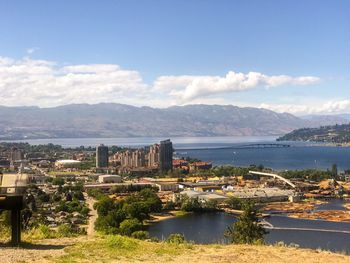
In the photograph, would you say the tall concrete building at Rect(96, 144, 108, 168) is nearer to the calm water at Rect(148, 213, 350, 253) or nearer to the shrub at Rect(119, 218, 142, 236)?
the calm water at Rect(148, 213, 350, 253)

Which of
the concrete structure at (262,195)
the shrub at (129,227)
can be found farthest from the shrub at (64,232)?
the concrete structure at (262,195)

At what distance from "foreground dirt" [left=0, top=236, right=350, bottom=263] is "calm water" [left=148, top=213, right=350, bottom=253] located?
15506mm

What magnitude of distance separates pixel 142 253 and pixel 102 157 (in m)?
73.4

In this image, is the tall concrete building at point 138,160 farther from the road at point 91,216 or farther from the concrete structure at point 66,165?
the road at point 91,216

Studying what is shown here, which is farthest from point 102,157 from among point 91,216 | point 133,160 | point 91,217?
point 91,217

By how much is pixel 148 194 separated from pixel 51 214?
1156cm

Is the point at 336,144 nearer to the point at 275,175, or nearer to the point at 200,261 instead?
the point at 275,175

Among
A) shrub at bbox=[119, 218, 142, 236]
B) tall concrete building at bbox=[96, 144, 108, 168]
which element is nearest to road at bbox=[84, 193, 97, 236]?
shrub at bbox=[119, 218, 142, 236]

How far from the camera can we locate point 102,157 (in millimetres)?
77812

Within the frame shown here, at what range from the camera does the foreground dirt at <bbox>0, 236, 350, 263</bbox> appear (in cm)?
501

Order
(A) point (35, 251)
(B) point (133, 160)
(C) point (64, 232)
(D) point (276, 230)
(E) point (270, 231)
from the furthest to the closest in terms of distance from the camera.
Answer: (B) point (133, 160) < (D) point (276, 230) < (E) point (270, 231) < (C) point (64, 232) < (A) point (35, 251)

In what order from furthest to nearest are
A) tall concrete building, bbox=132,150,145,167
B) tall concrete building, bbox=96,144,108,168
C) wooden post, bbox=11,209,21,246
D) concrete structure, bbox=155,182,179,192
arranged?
tall concrete building, bbox=132,150,145,167 < tall concrete building, bbox=96,144,108,168 < concrete structure, bbox=155,182,179,192 < wooden post, bbox=11,209,21,246

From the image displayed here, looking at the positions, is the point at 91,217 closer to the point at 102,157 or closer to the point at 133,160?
the point at 102,157

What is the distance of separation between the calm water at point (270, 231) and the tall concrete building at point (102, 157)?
45.2 metres
